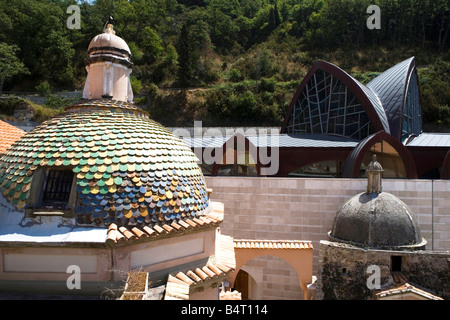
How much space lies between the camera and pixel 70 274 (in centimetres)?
505

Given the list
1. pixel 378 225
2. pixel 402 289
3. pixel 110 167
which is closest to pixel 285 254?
pixel 378 225

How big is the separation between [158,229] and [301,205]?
7806 mm

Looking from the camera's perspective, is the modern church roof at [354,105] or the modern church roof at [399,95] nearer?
A: the modern church roof at [354,105]

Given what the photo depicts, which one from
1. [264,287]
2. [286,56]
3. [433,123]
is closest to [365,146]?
[264,287]

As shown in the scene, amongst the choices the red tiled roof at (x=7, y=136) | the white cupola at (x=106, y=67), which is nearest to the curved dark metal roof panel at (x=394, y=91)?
the white cupola at (x=106, y=67)

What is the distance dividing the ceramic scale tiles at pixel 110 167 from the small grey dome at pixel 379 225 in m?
5.55

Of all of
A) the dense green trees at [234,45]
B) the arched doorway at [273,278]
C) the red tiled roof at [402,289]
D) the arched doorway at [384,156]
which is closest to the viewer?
the red tiled roof at [402,289]

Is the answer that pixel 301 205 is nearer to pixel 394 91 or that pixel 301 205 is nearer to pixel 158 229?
pixel 158 229

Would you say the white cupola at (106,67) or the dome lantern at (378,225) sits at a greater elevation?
the white cupola at (106,67)

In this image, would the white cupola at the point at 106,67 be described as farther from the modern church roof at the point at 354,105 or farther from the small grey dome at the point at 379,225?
the modern church roof at the point at 354,105

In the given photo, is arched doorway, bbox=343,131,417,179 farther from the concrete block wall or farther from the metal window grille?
the metal window grille

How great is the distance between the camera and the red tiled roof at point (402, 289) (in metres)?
8.09

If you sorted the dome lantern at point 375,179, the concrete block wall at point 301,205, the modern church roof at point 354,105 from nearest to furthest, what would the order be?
1. the dome lantern at point 375,179
2. the concrete block wall at point 301,205
3. the modern church roof at point 354,105

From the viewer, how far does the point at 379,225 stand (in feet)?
30.7
